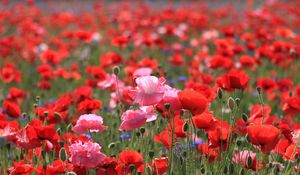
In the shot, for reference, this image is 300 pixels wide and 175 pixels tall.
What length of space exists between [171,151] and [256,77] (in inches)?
140

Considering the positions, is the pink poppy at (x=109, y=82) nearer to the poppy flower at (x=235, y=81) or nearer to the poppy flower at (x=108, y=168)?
the poppy flower at (x=235, y=81)

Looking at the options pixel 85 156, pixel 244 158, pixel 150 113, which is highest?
pixel 150 113

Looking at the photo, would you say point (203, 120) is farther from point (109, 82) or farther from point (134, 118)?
point (109, 82)

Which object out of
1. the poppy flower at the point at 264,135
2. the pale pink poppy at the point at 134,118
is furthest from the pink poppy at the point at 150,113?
the poppy flower at the point at 264,135

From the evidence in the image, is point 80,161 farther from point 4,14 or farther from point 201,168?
point 4,14

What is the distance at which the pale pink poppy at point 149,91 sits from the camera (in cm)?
201

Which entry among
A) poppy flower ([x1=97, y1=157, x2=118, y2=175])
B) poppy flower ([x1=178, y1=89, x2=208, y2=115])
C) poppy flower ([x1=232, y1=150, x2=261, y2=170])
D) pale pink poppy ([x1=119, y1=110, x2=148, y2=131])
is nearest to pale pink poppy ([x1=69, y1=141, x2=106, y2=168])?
poppy flower ([x1=97, y1=157, x2=118, y2=175])

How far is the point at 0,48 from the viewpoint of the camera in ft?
18.3

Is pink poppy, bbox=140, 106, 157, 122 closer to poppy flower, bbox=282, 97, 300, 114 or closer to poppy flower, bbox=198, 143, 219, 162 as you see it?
poppy flower, bbox=198, 143, 219, 162

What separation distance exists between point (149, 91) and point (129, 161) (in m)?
0.26

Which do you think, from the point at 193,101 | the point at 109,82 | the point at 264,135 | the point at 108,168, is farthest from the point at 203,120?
the point at 109,82

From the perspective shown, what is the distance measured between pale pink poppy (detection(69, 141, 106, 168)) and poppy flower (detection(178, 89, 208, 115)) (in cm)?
33

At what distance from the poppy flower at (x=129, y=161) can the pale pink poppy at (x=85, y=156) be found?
13 centimetres

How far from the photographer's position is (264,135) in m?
1.89
